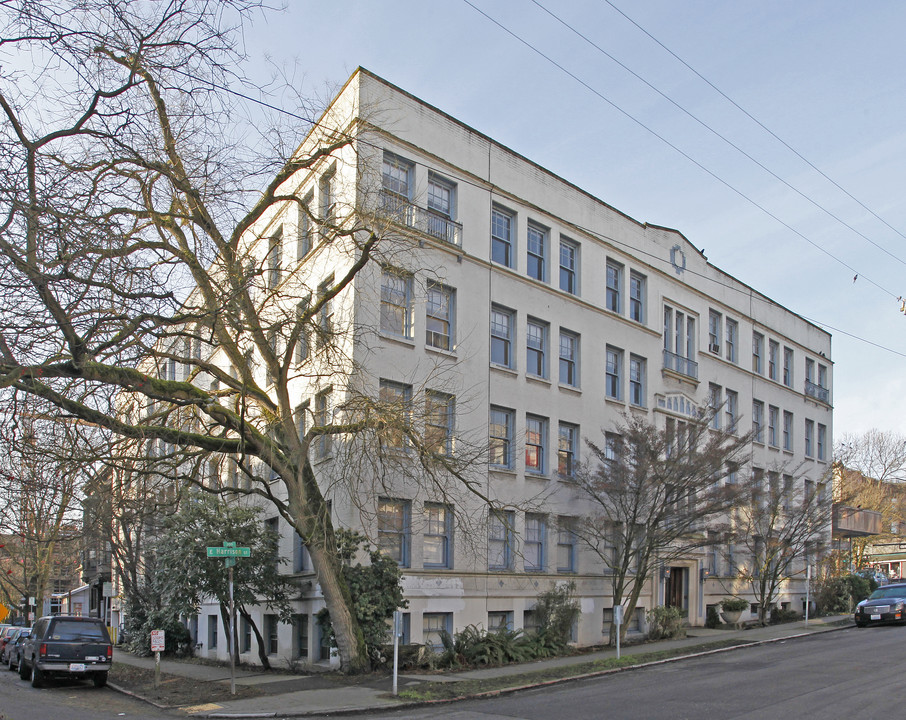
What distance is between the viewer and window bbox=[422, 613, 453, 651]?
866 inches

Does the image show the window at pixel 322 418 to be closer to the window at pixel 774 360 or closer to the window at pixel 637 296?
the window at pixel 637 296

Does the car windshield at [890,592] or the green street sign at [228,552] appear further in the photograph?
the car windshield at [890,592]

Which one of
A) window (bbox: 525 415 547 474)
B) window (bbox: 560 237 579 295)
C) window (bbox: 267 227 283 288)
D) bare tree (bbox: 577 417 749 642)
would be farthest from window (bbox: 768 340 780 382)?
window (bbox: 267 227 283 288)

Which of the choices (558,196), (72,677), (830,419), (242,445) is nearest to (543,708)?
(242,445)

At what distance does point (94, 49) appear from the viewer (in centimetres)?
1027

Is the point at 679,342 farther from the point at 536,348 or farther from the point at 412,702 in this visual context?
the point at 412,702

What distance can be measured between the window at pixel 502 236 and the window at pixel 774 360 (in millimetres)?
17902

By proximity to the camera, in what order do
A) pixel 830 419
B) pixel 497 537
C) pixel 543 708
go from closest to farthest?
pixel 543 708, pixel 497 537, pixel 830 419

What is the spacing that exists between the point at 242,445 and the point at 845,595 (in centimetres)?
2876

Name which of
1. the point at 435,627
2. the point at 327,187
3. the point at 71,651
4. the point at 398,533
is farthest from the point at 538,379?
the point at 71,651

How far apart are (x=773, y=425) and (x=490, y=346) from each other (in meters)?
19.1

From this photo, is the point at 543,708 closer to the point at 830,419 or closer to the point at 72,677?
the point at 72,677

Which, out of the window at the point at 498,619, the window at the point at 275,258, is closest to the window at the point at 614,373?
the window at the point at 498,619

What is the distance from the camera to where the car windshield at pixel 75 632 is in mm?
21906
